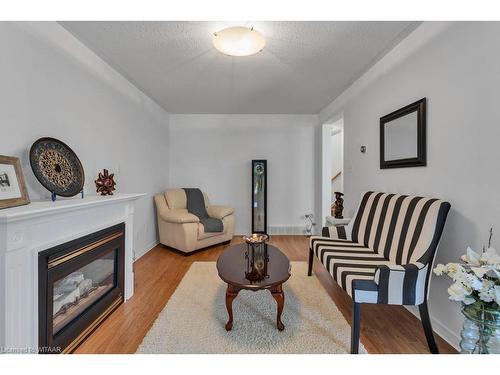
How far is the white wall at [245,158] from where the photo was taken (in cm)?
455

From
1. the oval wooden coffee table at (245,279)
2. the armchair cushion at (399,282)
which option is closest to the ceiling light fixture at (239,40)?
the oval wooden coffee table at (245,279)

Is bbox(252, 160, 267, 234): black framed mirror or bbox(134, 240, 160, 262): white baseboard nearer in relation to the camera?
bbox(134, 240, 160, 262): white baseboard

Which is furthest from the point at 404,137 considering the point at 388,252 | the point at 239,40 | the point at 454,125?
the point at 239,40

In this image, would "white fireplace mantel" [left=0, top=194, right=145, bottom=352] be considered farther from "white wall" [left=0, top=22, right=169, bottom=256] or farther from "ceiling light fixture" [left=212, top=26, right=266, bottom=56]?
"ceiling light fixture" [left=212, top=26, right=266, bottom=56]

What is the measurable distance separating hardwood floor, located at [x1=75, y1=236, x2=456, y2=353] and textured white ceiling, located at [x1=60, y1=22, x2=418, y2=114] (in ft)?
7.79

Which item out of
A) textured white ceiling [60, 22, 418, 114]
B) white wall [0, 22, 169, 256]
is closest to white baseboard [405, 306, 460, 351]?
textured white ceiling [60, 22, 418, 114]

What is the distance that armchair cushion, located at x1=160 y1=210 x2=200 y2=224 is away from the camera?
330 cm

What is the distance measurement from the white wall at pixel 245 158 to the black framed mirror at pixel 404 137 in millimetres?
2276

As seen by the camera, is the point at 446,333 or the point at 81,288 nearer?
the point at 446,333

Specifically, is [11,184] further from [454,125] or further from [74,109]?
[454,125]

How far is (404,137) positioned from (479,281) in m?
1.35

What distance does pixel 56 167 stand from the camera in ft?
5.74

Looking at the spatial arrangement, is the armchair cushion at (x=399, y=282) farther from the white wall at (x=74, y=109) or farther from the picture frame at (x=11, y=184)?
the white wall at (x=74, y=109)
